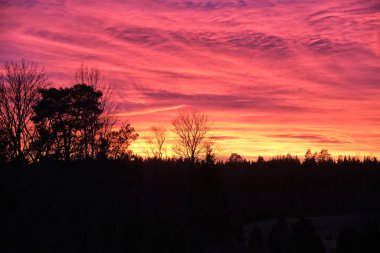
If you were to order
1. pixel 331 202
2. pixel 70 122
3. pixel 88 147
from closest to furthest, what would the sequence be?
pixel 70 122, pixel 88 147, pixel 331 202

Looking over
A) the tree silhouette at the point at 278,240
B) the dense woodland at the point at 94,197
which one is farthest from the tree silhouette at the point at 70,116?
the tree silhouette at the point at 278,240

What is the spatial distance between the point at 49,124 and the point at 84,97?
3897 millimetres

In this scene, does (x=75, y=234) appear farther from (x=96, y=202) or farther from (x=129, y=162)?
(x=129, y=162)

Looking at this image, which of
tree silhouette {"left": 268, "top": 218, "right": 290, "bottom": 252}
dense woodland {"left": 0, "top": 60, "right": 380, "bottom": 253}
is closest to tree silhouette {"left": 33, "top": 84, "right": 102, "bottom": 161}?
dense woodland {"left": 0, "top": 60, "right": 380, "bottom": 253}

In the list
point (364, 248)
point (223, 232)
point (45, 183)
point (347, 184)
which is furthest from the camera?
point (347, 184)

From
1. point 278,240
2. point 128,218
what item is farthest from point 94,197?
point 278,240

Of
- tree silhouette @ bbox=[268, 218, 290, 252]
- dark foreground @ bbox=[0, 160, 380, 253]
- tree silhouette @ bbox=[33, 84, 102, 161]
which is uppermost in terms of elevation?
tree silhouette @ bbox=[33, 84, 102, 161]

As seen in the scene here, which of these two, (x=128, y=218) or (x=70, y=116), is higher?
(x=70, y=116)

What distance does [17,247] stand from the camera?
60.3 ft

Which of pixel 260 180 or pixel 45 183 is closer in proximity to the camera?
pixel 45 183

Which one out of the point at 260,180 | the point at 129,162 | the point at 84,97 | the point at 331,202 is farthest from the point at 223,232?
the point at 260,180

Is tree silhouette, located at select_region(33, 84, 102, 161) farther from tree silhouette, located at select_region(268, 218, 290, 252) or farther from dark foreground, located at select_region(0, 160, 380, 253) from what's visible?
tree silhouette, located at select_region(268, 218, 290, 252)

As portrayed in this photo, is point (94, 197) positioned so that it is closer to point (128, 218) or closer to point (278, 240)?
point (128, 218)

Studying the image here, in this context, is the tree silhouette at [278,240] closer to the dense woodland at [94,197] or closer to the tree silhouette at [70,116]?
the dense woodland at [94,197]
